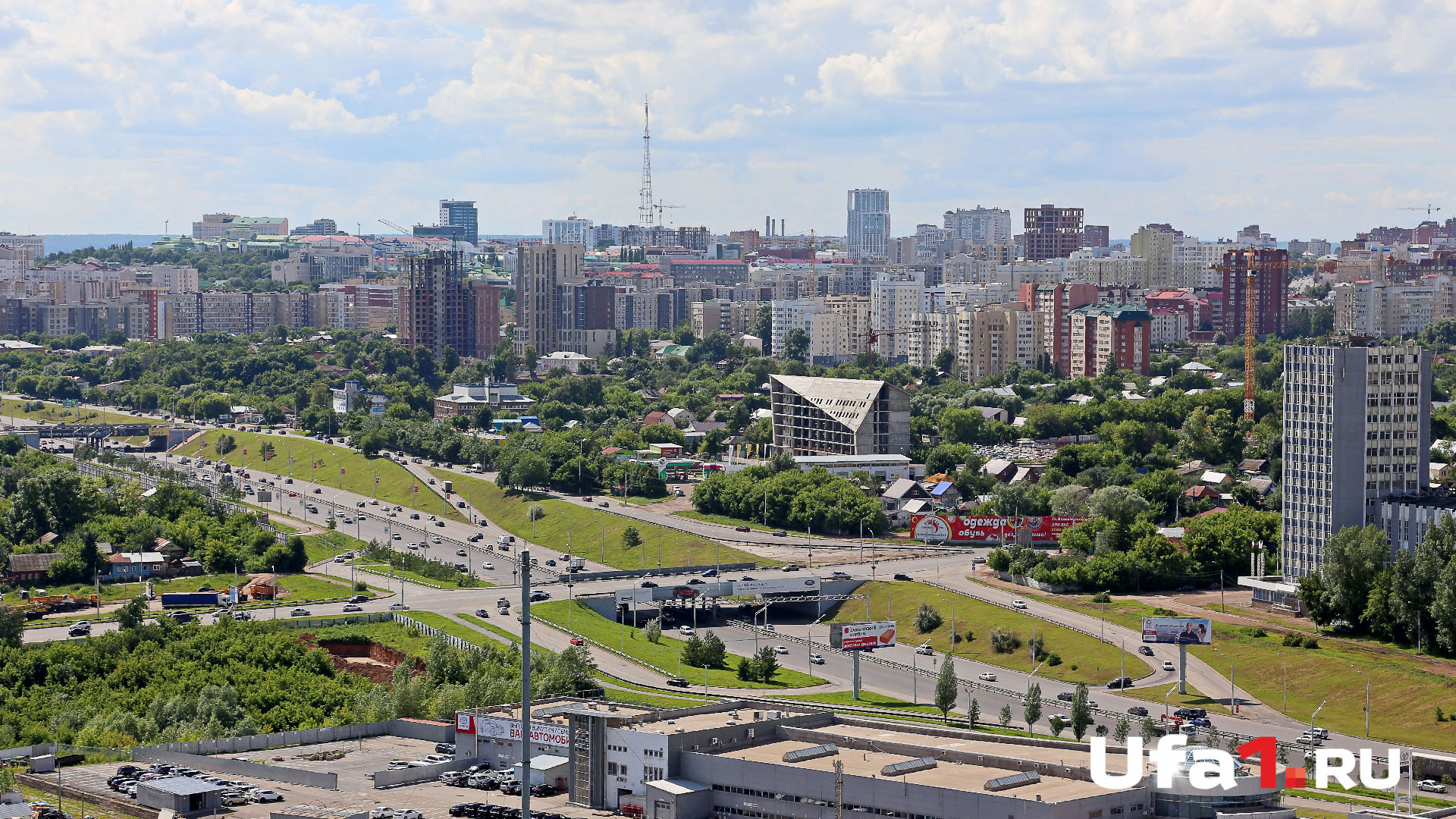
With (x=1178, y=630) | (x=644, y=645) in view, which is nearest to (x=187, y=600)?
(x=644, y=645)

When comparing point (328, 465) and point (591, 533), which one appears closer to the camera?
point (591, 533)

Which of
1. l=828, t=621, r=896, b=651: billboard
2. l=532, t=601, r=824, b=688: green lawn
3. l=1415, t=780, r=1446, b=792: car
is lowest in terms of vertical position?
l=532, t=601, r=824, b=688: green lawn

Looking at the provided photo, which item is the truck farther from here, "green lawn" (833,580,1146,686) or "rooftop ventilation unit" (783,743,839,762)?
"rooftop ventilation unit" (783,743,839,762)

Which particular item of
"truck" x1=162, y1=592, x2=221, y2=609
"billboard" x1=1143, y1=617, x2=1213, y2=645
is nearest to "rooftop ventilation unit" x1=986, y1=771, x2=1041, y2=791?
"billboard" x1=1143, y1=617, x2=1213, y2=645

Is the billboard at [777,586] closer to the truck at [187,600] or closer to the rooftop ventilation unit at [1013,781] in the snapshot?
the truck at [187,600]

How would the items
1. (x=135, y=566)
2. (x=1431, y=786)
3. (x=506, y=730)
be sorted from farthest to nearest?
1. (x=135, y=566)
2. (x=506, y=730)
3. (x=1431, y=786)

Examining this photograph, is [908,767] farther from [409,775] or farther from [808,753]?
[409,775]

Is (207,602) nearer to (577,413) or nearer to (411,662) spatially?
(411,662)
